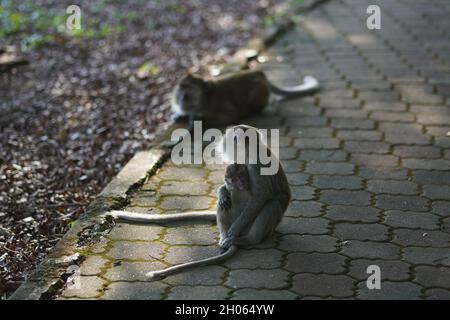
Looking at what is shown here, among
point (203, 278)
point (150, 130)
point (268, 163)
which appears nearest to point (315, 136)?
point (150, 130)

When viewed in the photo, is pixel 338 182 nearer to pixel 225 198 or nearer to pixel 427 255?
pixel 427 255

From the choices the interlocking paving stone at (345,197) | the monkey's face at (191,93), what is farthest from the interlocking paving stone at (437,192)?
the monkey's face at (191,93)

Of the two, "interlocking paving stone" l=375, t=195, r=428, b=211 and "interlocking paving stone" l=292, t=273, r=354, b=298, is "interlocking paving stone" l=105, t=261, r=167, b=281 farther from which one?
"interlocking paving stone" l=375, t=195, r=428, b=211

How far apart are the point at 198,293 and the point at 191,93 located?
3.71 metres

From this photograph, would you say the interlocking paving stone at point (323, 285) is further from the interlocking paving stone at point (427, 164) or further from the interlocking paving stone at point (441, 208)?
the interlocking paving stone at point (427, 164)

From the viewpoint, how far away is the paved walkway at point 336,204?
5.15 metres

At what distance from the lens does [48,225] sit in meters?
6.54

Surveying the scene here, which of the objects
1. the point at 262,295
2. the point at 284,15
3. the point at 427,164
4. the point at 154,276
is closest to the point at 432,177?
the point at 427,164

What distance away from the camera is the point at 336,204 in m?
6.45

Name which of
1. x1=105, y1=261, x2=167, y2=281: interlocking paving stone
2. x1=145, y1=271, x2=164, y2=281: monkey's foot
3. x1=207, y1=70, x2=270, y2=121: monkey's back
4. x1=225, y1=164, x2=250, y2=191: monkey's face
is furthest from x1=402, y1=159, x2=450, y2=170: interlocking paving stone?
x1=145, y1=271, x2=164, y2=281: monkey's foot

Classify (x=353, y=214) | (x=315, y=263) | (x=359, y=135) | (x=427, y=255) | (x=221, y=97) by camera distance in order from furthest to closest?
(x=221, y=97) → (x=359, y=135) → (x=353, y=214) → (x=427, y=255) → (x=315, y=263)

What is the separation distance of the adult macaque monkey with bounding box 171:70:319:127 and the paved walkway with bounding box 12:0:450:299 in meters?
0.22

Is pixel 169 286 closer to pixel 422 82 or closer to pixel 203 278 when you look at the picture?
pixel 203 278
